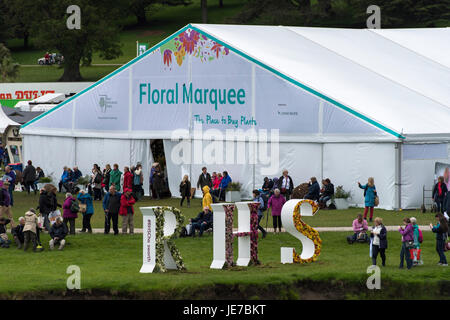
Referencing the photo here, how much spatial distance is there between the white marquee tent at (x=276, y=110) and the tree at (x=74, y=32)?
161 feet

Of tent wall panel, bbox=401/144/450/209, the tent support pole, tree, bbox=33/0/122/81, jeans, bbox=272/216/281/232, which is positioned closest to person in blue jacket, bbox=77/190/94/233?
jeans, bbox=272/216/281/232

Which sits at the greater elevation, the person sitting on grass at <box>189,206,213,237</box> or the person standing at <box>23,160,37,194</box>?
the person standing at <box>23,160,37,194</box>

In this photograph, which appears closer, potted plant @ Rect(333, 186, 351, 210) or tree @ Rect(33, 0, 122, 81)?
potted plant @ Rect(333, 186, 351, 210)

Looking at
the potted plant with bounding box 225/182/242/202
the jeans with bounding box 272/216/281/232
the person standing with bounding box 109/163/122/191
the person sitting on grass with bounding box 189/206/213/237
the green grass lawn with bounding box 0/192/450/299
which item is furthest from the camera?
the person standing with bounding box 109/163/122/191

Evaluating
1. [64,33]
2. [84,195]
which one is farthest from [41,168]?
[64,33]

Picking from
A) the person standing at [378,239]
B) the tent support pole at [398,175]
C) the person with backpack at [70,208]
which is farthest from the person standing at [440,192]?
the person with backpack at [70,208]

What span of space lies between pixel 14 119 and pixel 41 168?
43.1 ft

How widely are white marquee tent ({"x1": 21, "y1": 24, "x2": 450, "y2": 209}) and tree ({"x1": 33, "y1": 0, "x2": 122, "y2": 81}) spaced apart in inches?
1932

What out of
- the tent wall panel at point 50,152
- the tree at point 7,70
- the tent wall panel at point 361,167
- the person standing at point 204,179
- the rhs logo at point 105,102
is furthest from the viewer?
the tree at point 7,70

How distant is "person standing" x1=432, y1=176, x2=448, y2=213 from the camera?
105 feet

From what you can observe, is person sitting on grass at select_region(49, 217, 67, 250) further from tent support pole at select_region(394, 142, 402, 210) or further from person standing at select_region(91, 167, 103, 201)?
tent support pole at select_region(394, 142, 402, 210)

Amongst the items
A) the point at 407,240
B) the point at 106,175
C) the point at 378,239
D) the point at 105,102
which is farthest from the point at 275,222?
the point at 105,102

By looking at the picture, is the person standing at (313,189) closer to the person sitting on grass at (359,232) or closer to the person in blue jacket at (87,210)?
the person sitting on grass at (359,232)

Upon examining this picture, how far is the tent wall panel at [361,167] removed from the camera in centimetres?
3406
